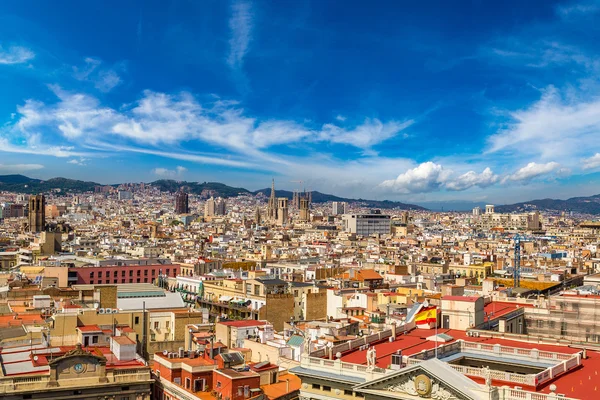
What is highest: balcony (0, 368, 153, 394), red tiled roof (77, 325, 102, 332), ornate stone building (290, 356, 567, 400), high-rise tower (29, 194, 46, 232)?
high-rise tower (29, 194, 46, 232)

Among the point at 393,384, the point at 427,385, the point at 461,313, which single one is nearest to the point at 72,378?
the point at 393,384

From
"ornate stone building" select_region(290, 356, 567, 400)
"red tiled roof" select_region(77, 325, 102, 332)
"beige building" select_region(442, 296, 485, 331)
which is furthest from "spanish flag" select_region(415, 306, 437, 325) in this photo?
"red tiled roof" select_region(77, 325, 102, 332)

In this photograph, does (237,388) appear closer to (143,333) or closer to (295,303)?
(143,333)

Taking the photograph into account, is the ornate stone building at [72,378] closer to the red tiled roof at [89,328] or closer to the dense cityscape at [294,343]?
the dense cityscape at [294,343]

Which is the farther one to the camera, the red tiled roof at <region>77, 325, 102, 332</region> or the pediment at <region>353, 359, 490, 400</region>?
the red tiled roof at <region>77, 325, 102, 332</region>

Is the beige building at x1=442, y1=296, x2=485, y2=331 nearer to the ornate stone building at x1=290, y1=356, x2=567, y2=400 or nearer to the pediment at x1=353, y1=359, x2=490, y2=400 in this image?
the ornate stone building at x1=290, y1=356, x2=567, y2=400

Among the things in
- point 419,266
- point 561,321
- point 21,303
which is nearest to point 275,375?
point 561,321
